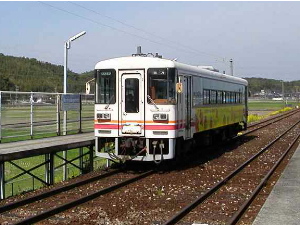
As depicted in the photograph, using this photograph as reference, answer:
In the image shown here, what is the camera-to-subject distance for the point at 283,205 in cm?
822

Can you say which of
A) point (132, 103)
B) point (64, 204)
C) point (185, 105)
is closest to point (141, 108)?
point (132, 103)

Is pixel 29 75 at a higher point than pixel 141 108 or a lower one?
higher

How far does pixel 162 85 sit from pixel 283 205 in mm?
5194

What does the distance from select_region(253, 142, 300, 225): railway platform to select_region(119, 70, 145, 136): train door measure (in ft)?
13.3

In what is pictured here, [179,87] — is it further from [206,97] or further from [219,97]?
[219,97]

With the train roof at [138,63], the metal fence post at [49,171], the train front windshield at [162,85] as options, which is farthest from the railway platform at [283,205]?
the metal fence post at [49,171]

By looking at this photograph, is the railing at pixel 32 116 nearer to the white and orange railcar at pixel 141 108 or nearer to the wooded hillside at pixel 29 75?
the white and orange railcar at pixel 141 108

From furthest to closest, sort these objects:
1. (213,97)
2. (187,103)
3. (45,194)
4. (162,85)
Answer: (213,97)
(187,103)
(162,85)
(45,194)

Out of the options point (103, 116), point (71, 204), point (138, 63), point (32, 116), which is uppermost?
point (138, 63)

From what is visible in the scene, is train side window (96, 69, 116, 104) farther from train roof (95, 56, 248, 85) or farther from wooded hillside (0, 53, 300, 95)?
wooded hillside (0, 53, 300, 95)

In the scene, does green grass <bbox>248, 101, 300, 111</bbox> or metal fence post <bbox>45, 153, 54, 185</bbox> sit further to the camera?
green grass <bbox>248, 101, 300, 111</bbox>

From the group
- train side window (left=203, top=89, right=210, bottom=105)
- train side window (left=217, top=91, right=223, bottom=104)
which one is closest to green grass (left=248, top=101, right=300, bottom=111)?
train side window (left=217, top=91, right=223, bottom=104)

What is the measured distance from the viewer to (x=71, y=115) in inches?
771

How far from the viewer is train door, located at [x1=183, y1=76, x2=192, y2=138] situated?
13273mm
